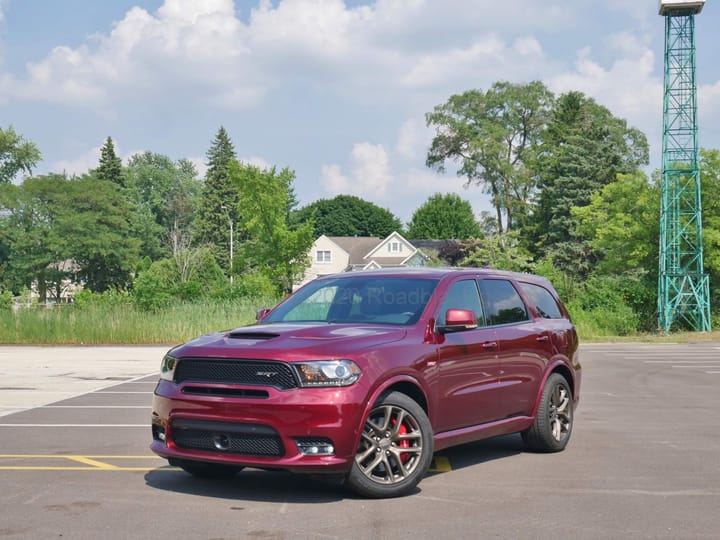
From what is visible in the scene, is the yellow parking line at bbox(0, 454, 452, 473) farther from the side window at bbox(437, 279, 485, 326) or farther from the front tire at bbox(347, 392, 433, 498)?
the side window at bbox(437, 279, 485, 326)

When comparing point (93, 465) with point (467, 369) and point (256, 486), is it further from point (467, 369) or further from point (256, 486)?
point (467, 369)

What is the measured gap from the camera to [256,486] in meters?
7.61

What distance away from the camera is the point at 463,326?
769 centimetres

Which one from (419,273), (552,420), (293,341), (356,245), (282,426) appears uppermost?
(356,245)

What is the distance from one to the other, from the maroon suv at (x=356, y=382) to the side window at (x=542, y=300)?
716 mm

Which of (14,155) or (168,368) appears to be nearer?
(168,368)

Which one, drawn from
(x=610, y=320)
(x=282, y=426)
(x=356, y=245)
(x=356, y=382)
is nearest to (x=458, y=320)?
(x=356, y=382)

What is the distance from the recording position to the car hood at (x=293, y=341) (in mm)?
6812

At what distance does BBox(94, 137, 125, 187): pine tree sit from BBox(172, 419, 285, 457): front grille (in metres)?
88.9

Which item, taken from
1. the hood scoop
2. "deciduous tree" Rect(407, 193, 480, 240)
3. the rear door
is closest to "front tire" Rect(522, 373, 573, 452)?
the rear door

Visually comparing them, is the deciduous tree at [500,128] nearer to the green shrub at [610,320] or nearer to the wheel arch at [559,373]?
the green shrub at [610,320]

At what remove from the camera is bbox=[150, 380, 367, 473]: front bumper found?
6621 millimetres

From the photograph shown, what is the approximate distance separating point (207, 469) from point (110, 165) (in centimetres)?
8936

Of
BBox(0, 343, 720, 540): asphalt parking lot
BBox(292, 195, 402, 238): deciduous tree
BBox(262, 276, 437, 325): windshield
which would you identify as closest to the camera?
BBox(0, 343, 720, 540): asphalt parking lot
